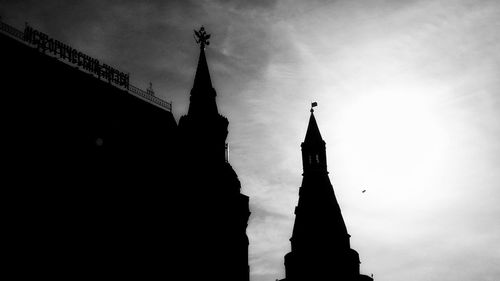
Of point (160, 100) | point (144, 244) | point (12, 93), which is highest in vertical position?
point (160, 100)

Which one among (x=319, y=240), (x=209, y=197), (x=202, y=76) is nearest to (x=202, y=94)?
(x=202, y=76)

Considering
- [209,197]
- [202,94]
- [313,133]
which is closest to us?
[209,197]

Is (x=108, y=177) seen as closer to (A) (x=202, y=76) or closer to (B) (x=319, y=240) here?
(A) (x=202, y=76)

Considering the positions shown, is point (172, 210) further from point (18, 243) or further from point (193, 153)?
point (18, 243)

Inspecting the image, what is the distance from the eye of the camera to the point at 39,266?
94.1 feet

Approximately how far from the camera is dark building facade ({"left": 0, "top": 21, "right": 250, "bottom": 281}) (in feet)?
98.9

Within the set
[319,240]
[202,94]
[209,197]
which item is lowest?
[319,240]

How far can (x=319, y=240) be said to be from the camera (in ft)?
186

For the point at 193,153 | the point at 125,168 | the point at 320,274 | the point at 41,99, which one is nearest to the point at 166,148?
the point at 193,153

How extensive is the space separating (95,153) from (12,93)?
711 cm

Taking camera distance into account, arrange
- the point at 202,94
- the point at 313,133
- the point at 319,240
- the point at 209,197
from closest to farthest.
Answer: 1. the point at 209,197
2. the point at 202,94
3. the point at 319,240
4. the point at 313,133

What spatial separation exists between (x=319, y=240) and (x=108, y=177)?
29565 mm

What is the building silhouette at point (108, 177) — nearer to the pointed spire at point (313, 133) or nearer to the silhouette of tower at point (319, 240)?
the silhouette of tower at point (319, 240)

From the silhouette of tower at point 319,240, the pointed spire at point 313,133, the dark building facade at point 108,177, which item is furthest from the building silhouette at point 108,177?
the pointed spire at point 313,133
